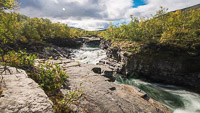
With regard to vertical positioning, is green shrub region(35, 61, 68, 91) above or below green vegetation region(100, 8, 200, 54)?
below

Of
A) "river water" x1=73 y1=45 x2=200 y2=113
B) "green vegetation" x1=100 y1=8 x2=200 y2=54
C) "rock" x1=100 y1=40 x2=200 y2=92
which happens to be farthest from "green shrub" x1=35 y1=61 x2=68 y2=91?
"green vegetation" x1=100 y1=8 x2=200 y2=54

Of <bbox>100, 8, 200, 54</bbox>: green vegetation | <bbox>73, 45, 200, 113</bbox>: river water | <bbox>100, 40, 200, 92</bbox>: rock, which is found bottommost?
<bbox>73, 45, 200, 113</bbox>: river water

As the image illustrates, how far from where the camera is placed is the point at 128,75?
2262cm

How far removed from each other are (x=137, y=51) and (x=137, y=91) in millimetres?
15534

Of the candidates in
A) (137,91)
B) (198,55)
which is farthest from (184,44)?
(137,91)

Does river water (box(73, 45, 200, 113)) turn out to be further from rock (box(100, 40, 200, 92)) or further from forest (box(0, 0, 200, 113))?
forest (box(0, 0, 200, 113))

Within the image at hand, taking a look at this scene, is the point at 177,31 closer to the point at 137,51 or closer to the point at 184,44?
the point at 184,44

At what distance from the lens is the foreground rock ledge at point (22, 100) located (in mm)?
3757

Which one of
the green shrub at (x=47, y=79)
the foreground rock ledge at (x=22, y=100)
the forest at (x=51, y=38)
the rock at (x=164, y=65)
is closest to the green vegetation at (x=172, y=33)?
Answer: the forest at (x=51, y=38)

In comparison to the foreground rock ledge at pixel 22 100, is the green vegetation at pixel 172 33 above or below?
above

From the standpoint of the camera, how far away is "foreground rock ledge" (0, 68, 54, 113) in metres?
3.76

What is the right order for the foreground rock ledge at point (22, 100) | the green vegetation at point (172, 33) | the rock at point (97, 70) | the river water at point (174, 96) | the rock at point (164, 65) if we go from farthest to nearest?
1. the green vegetation at point (172, 33)
2. the rock at point (164, 65)
3. the rock at point (97, 70)
4. the river water at point (174, 96)
5. the foreground rock ledge at point (22, 100)

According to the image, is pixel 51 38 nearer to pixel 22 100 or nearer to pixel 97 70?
pixel 97 70

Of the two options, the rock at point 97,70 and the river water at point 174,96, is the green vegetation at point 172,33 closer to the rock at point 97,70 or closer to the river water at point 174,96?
the river water at point 174,96
